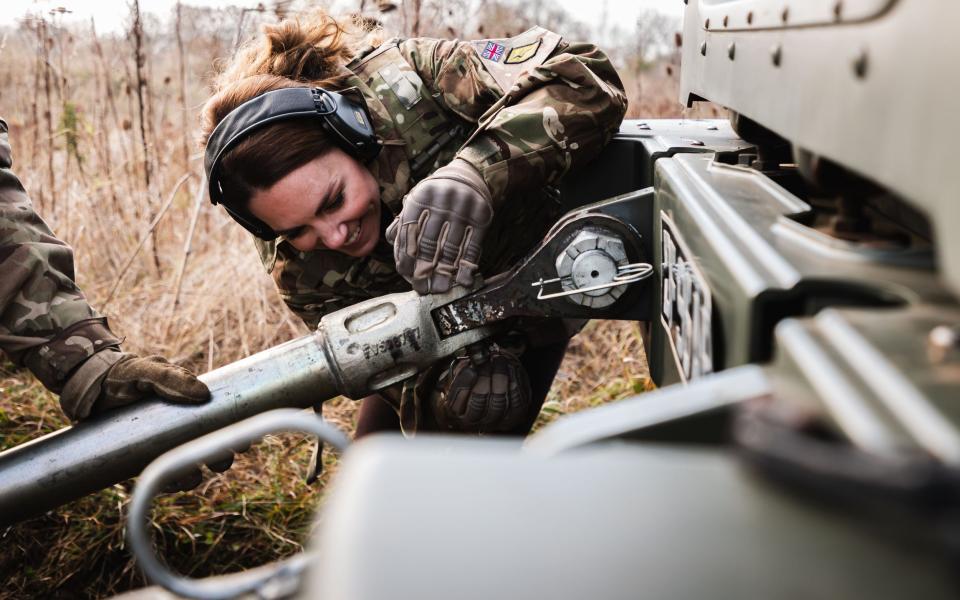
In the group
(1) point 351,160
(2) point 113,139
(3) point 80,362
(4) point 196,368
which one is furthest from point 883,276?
(2) point 113,139

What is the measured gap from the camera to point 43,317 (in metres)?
2.12

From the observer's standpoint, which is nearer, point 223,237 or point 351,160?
point 351,160

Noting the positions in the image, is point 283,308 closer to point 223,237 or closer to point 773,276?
point 223,237

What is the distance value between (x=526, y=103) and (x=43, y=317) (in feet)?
4.11

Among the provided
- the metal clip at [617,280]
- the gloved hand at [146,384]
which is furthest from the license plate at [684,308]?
the gloved hand at [146,384]

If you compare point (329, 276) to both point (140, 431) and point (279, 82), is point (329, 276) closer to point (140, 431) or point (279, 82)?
point (279, 82)

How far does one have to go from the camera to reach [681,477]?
594 millimetres

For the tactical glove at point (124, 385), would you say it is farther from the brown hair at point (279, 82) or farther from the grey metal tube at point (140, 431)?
the brown hair at point (279, 82)

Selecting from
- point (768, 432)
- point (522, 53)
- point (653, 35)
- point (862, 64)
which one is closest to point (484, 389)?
point (522, 53)

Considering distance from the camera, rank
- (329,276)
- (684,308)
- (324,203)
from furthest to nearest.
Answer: (329,276), (324,203), (684,308)

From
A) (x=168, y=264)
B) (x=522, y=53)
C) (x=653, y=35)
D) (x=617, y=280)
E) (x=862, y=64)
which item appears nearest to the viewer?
(x=862, y=64)

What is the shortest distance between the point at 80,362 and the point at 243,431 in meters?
1.42

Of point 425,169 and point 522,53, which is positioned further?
point 425,169

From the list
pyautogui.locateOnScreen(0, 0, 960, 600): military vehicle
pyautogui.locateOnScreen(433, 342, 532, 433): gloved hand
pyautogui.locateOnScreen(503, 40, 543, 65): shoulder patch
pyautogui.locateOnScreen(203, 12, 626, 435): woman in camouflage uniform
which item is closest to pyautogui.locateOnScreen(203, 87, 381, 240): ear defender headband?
pyautogui.locateOnScreen(203, 12, 626, 435): woman in camouflage uniform
